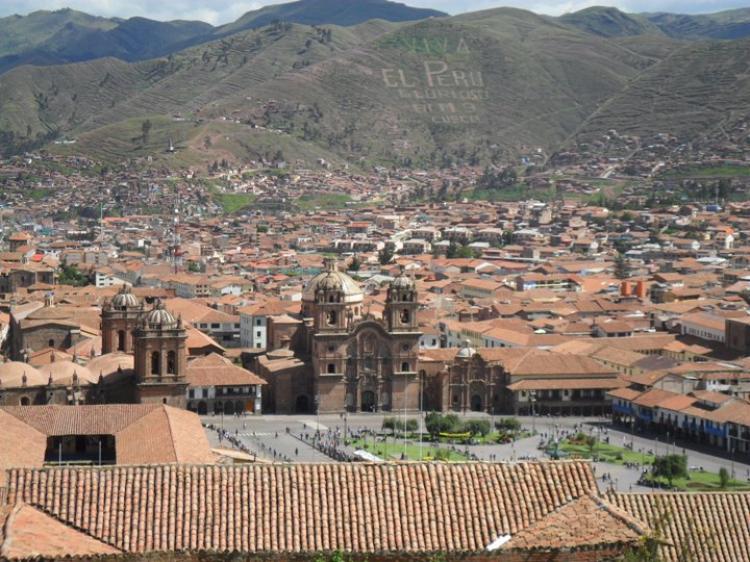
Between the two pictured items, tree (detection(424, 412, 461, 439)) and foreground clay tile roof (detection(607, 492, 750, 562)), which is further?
tree (detection(424, 412, 461, 439))

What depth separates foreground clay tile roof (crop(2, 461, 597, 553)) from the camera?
1878 centimetres

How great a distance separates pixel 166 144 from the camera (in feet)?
656

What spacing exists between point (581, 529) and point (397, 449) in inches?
1457

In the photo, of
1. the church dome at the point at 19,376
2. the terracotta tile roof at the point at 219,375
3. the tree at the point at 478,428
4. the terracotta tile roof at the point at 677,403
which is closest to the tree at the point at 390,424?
the tree at the point at 478,428

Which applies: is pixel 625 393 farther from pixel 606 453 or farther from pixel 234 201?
pixel 234 201

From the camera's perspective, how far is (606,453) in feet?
180

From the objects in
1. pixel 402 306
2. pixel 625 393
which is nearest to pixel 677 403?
pixel 625 393

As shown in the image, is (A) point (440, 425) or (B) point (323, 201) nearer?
(A) point (440, 425)

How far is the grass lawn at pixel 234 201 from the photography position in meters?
178

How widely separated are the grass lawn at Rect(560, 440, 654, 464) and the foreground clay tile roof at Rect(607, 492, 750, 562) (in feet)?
95.7

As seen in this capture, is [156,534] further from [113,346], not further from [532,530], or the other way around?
[113,346]

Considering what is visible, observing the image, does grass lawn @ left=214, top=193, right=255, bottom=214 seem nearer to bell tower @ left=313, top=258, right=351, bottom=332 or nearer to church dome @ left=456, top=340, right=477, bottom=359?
church dome @ left=456, top=340, right=477, bottom=359

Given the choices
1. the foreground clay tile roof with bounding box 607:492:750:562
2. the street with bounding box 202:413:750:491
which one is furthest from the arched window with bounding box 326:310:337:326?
the foreground clay tile roof with bounding box 607:492:750:562

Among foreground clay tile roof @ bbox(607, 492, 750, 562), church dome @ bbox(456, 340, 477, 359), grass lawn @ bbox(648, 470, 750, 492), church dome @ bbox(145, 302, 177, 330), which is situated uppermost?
foreground clay tile roof @ bbox(607, 492, 750, 562)
